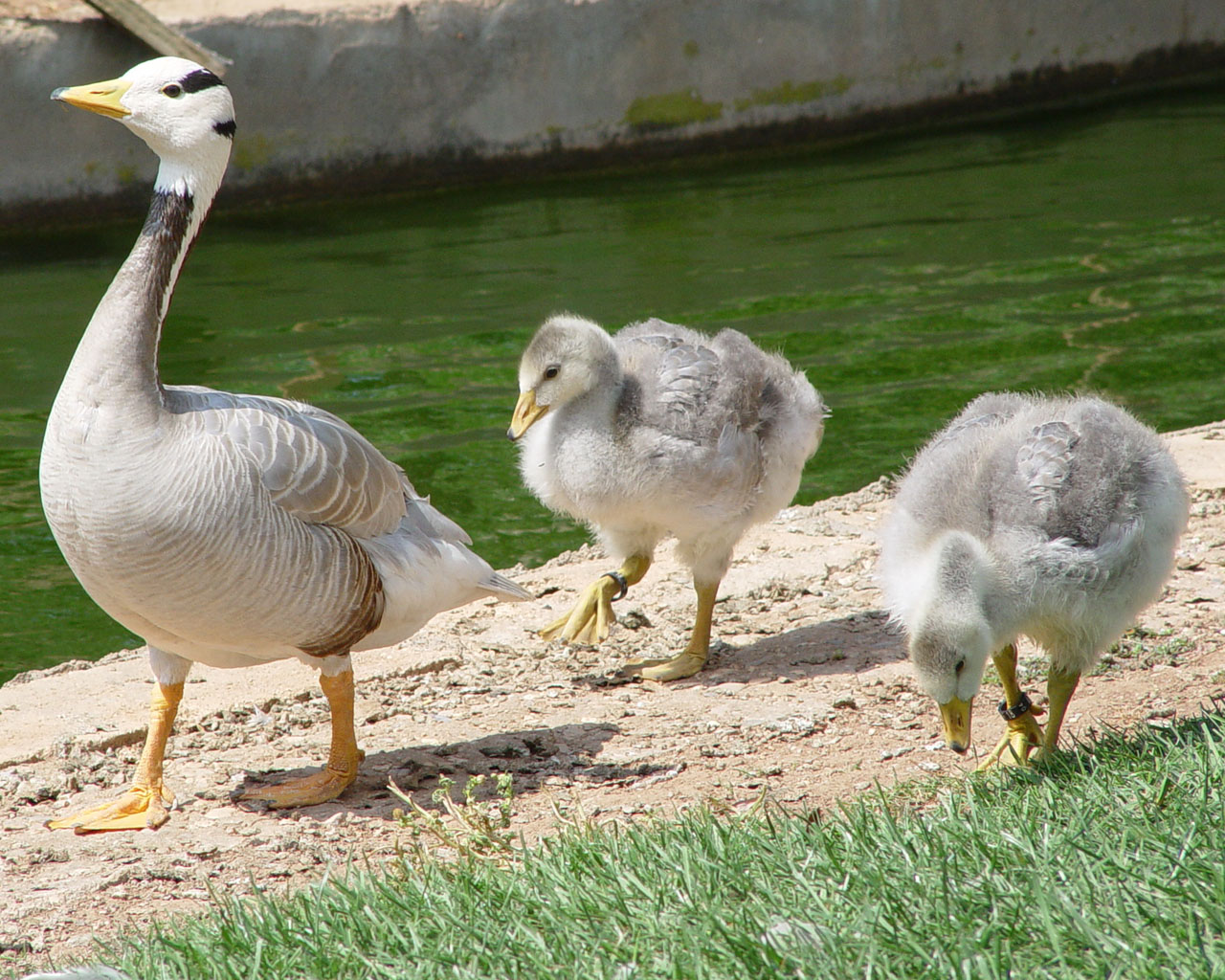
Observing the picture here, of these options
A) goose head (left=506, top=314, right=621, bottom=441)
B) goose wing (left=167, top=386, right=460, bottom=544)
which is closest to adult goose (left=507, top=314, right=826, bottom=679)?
goose head (left=506, top=314, right=621, bottom=441)

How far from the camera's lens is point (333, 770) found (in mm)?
4730

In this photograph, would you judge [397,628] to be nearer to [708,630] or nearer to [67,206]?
[708,630]

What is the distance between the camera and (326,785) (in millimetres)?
4688

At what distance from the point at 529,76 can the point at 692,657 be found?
11.3 m

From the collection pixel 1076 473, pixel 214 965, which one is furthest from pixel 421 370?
pixel 214 965

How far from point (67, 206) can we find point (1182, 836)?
13.6 metres

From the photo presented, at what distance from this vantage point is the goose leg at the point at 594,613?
613 cm

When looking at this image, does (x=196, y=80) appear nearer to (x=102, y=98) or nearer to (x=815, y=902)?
(x=102, y=98)

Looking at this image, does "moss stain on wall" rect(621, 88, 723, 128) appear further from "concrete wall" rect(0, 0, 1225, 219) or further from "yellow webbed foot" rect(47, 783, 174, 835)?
"yellow webbed foot" rect(47, 783, 174, 835)

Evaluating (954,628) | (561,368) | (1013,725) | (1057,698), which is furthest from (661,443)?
(954,628)

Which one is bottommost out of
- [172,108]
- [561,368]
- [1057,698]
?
[1057,698]

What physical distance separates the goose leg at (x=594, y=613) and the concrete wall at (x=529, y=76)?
33.1ft

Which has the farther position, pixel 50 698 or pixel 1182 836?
pixel 50 698

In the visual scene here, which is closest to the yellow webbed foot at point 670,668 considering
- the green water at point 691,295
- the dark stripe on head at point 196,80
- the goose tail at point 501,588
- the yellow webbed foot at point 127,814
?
the goose tail at point 501,588
